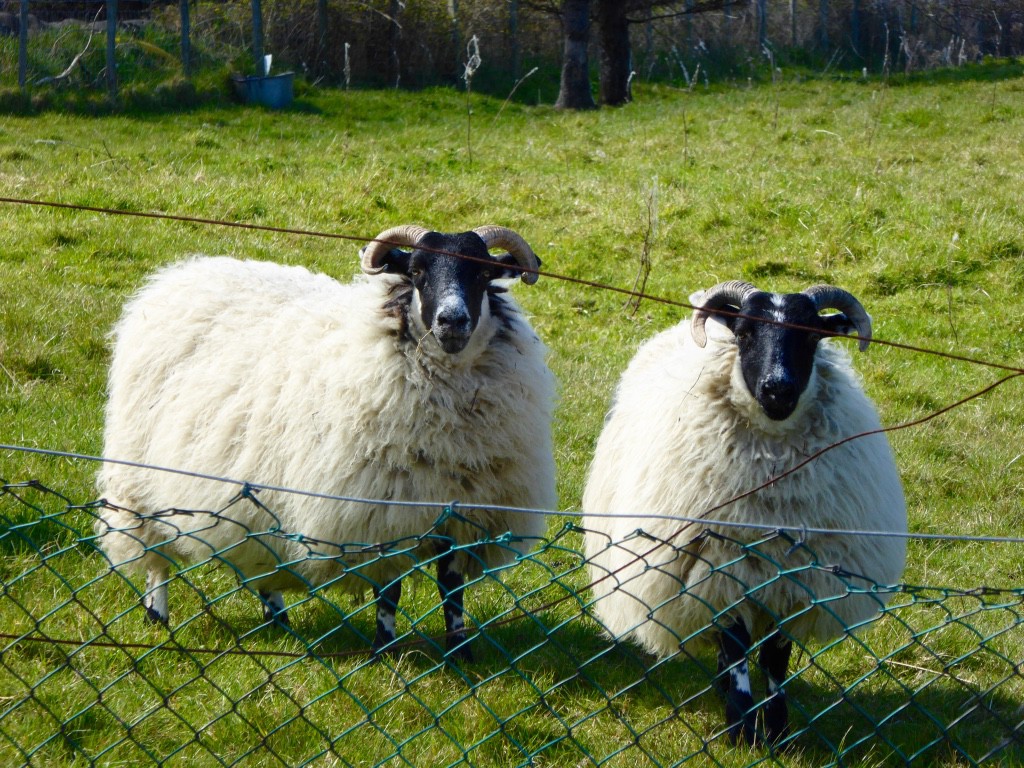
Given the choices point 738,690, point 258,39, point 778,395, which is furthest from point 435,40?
point 738,690

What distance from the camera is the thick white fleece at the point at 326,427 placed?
4.48m

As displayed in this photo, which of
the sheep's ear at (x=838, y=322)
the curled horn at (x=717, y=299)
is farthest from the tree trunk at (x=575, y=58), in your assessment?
the curled horn at (x=717, y=299)

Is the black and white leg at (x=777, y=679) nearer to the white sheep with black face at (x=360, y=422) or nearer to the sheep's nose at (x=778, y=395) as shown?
the sheep's nose at (x=778, y=395)

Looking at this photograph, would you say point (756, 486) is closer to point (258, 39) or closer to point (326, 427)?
point (326, 427)

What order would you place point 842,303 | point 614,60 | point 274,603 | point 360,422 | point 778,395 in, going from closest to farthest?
point 778,395 → point 842,303 → point 360,422 → point 274,603 → point 614,60

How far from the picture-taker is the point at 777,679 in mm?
4215

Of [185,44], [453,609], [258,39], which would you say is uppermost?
[258,39]

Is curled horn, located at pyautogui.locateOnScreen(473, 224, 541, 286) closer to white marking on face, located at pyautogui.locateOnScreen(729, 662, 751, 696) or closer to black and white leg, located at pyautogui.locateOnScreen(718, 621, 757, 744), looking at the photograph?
black and white leg, located at pyautogui.locateOnScreen(718, 621, 757, 744)

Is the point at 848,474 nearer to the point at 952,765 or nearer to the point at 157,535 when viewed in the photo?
the point at 952,765

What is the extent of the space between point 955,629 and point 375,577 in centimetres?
267

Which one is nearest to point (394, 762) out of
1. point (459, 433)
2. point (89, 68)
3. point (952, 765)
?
point (459, 433)

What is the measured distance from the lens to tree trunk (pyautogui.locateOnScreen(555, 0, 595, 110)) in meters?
18.9

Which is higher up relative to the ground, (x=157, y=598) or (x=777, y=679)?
(x=777, y=679)

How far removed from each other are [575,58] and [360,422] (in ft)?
52.2
